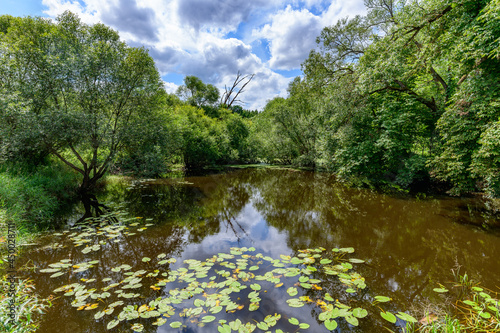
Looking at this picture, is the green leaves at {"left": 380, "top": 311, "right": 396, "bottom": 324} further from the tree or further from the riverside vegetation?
the tree

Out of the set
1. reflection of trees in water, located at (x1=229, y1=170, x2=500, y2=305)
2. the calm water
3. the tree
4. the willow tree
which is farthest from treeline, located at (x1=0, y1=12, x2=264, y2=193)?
the tree

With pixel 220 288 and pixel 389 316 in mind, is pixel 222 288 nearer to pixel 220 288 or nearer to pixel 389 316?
pixel 220 288

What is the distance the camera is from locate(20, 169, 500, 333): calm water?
3219 millimetres

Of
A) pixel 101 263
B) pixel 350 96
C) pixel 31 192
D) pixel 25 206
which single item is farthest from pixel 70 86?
pixel 350 96

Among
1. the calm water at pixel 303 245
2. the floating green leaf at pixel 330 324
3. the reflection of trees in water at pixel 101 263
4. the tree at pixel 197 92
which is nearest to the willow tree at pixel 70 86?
the calm water at pixel 303 245

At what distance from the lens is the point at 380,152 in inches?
478

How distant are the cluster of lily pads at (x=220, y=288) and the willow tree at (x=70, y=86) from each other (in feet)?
22.9

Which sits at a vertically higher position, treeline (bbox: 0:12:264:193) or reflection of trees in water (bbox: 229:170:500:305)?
treeline (bbox: 0:12:264:193)

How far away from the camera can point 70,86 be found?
9695 mm

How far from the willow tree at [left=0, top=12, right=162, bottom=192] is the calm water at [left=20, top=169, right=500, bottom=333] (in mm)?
3789

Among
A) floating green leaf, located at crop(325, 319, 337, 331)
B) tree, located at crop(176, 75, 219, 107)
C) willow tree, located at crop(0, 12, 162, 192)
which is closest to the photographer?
floating green leaf, located at crop(325, 319, 337, 331)

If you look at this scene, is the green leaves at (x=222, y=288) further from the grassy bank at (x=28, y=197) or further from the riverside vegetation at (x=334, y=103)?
the riverside vegetation at (x=334, y=103)

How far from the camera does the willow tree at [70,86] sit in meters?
8.48

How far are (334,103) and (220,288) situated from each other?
13093 mm
